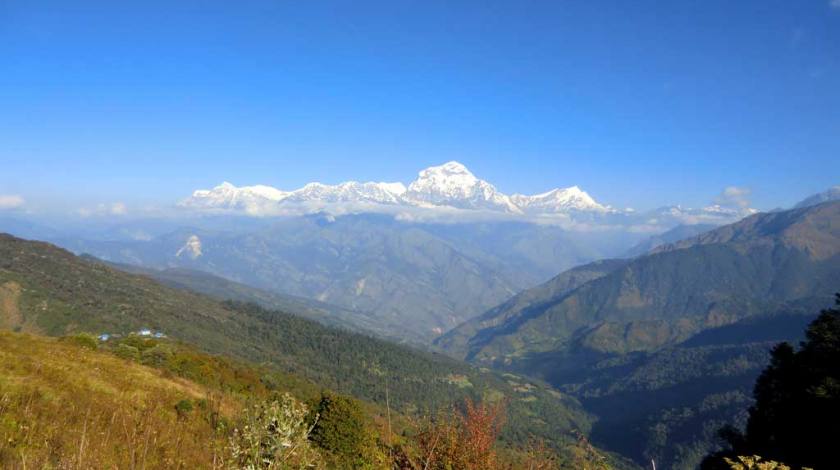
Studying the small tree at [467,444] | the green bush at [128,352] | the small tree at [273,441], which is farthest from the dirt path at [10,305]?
the small tree at [467,444]

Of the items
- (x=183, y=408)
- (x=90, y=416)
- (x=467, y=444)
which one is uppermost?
(x=467, y=444)

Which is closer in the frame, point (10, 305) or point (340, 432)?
point (340, 432)

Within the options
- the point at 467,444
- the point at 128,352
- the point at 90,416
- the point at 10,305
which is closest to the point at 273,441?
the point at 467,444

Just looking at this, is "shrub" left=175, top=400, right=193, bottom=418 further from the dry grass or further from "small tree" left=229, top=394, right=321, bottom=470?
"small tree" left=229, top=394, right=321, bottom=470

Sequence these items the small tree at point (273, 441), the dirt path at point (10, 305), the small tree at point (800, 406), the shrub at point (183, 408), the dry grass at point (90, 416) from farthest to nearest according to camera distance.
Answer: the dirt path at point (10, 305) < the small tree at point (800, 406) < the shrub at point (183, 408) < the dry grass at point (90, 416) < the small tree at point (273, 441)

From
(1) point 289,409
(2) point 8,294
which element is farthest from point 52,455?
(2) point 8,294

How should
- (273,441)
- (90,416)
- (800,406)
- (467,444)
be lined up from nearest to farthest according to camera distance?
(273,441)
(467,444)
(90,416)
(800,406)

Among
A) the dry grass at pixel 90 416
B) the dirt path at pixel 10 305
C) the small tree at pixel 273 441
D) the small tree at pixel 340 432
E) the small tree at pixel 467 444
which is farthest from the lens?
the dirt path at pixel 10 305

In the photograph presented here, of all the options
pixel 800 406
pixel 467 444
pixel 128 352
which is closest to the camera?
pixel 467 444

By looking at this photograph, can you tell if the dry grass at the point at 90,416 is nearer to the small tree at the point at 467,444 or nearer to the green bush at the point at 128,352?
the small tree at the point at 467,444

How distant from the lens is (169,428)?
60.1ft

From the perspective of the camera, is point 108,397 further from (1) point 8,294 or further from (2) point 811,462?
(1) point 8,294

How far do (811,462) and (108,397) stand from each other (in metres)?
44.6

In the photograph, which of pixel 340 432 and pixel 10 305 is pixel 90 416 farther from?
pixel 10 305
